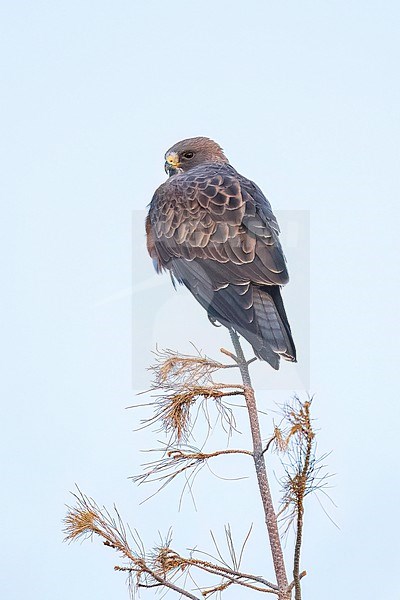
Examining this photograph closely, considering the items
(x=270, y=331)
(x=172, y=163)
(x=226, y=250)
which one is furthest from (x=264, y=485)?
(x=172, y=163)

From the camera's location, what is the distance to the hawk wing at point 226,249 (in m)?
5.29

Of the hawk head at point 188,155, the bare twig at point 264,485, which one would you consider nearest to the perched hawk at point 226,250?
the bare twig at point 264,485

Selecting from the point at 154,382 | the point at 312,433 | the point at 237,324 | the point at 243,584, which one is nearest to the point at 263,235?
the point at 237,324

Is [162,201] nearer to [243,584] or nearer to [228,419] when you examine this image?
[228,419]

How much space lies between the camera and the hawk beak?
7.46m

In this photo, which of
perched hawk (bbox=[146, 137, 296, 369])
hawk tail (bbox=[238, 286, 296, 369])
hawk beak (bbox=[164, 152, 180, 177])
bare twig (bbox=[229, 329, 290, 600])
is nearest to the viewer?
bare twig (bbox=[229, 329, 290, 600])

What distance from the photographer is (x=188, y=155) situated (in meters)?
7.52

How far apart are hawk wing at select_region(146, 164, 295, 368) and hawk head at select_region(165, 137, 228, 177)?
750mm

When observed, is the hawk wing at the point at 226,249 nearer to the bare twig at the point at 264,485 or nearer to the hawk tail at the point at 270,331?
the hawk tail at the point at 270,331

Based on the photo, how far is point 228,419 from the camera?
5.01 m

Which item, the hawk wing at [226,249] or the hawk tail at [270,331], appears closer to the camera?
the hawk tail at [270,331]

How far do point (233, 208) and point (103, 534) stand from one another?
7.25ft

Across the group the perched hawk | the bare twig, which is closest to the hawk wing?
the perched hawk

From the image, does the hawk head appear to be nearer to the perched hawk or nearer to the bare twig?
the perched hawk
